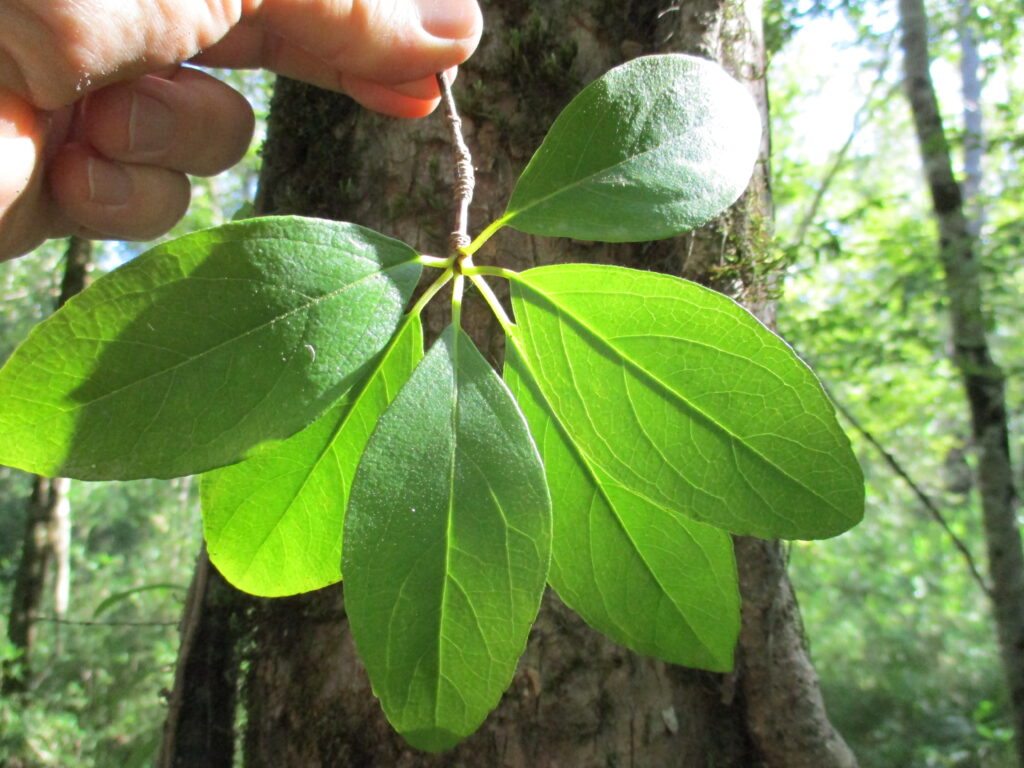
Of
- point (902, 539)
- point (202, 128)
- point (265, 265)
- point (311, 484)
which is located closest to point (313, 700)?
point (311, 484)

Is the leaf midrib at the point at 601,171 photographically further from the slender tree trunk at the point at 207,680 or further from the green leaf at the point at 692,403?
the slender tree trunk at the point at 207,680

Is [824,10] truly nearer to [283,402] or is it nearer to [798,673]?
[798,673]

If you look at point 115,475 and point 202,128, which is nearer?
point 115,475

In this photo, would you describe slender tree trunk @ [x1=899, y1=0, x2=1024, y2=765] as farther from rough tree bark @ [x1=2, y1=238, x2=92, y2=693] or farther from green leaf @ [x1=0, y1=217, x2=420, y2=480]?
rough tree bark @ [x1=2, y1=238, x2=92, y2=693]

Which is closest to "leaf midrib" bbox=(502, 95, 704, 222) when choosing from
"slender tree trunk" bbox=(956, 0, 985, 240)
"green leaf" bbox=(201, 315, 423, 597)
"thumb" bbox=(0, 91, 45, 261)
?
"green leaf" bbox=(201, 315, 423, 597)

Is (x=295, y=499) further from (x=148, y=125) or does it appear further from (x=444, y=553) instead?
(x=148, y=125)

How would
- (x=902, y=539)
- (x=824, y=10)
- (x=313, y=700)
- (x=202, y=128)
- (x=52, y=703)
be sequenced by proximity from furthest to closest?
(x=902, y=539), (x=52, y=703), (x=824, y=10), (x=202, y=128), (x=313, y=700)

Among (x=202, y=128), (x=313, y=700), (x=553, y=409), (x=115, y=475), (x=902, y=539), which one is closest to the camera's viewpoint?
(x=115, y=475)
